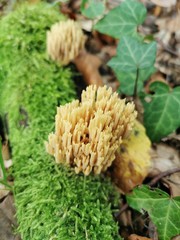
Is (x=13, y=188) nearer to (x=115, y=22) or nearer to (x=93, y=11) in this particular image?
(x=115, y=22)

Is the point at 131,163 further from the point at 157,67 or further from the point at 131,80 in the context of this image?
the point at 157,67

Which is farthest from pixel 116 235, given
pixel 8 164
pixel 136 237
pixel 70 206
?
pixel 8 164

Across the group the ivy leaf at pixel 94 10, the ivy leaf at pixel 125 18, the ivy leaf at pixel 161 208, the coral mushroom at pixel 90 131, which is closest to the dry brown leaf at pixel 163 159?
the ivy leaf at pixel 161 208

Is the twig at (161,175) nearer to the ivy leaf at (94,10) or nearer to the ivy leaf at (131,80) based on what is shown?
the ivy leaf at (131,80)

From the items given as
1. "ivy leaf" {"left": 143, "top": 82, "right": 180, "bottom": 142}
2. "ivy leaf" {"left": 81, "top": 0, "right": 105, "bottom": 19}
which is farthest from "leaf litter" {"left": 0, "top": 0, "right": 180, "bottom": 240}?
"ivy leaf" {"left": 81, "top": 0, "right": 105, "bottom": 19}

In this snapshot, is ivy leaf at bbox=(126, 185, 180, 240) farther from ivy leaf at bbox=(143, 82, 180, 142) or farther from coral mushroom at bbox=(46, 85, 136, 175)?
ivy leaf at bbox=(143, 82, 180, 142)

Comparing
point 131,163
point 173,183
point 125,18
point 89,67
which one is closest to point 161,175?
point 173,183
